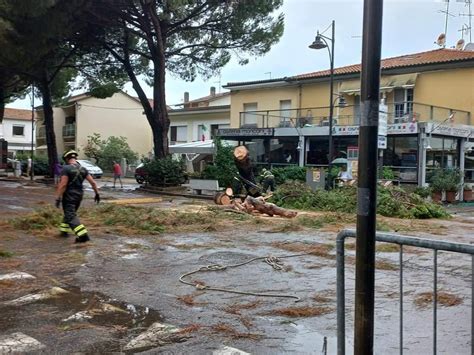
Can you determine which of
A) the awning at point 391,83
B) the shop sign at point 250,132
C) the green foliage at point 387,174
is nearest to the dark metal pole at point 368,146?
the green foliage at point 387,174

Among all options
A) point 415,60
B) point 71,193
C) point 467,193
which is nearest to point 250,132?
point 415,60

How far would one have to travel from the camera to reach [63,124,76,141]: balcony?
5556cm

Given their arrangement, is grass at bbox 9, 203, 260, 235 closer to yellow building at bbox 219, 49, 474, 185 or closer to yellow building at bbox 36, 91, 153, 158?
yellow building at bbox 219, 49, 474, 185

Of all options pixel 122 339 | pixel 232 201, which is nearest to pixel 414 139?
pixel 232 201

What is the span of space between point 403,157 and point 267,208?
11.3 meters

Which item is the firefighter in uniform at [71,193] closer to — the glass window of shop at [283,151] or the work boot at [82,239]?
the work boot at [82,239]

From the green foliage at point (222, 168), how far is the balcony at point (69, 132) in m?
32.5

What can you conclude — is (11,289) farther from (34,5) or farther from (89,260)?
(34,5)

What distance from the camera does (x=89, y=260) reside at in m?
8.52

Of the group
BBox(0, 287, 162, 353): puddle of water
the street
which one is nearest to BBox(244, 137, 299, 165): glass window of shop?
the street

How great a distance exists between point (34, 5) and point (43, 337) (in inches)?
884

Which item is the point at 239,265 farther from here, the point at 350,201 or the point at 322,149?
the point at 322,149

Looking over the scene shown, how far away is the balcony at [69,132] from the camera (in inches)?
2188

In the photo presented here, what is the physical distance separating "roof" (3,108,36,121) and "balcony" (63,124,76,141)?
16.8 m
